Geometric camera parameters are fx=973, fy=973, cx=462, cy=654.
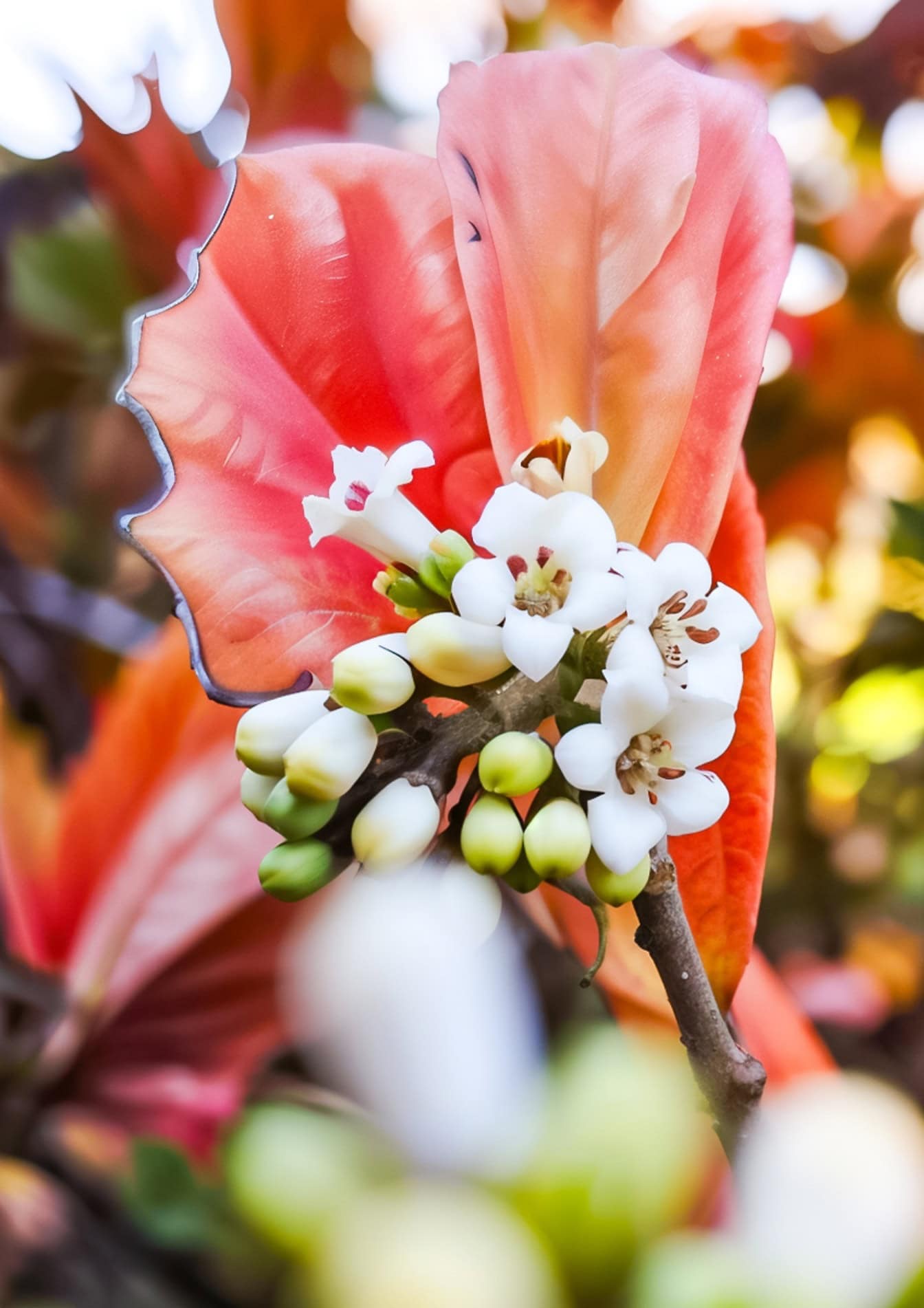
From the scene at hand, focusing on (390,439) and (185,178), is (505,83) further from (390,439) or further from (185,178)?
(185,178)

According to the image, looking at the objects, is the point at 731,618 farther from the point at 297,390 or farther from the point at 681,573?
the point at 297,390

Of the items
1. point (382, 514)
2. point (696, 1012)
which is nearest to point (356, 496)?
point (382, 514)

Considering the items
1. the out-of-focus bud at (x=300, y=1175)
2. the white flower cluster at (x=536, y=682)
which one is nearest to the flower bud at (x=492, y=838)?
the white flower cluster at (x=536, y=682)

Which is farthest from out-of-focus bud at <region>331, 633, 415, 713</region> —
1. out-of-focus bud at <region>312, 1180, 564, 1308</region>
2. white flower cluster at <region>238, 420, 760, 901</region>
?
out-of-focus bud at <region>312, 1180, 564, 1308</region>

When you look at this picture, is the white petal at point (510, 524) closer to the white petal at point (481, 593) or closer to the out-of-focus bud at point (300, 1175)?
the white petal at point (481, 593)

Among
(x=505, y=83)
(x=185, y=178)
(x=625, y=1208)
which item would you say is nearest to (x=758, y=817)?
(x=625, y=1208)

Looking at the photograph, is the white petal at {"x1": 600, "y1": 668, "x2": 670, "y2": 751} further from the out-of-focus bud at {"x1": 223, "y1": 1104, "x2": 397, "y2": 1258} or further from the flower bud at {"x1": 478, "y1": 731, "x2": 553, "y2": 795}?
the out-of-focus bud at {"x1": 223, "y1": 1104, "x2": 397, "y2": 1258}
